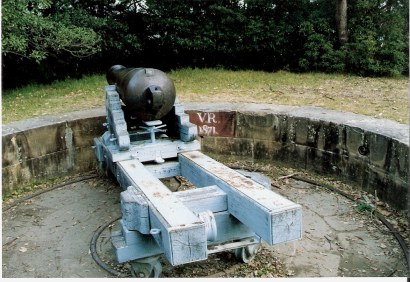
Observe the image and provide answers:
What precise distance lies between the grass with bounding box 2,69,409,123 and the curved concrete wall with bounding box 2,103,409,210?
69cm

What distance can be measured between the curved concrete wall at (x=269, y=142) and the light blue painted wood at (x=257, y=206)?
1804mm

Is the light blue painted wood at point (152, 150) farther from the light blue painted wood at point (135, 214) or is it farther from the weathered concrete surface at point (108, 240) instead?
the light blue painted wood at point (135, 214)

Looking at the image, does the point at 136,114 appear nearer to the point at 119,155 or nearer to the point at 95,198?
the point at 119,155

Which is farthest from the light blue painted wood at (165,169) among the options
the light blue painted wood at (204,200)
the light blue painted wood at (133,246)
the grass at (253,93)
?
the grass at (253,93)

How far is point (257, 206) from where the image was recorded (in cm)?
283

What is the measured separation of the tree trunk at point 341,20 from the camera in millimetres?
10414

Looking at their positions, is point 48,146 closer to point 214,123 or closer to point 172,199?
point 214,123

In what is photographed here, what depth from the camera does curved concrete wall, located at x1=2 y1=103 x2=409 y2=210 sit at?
4613mm

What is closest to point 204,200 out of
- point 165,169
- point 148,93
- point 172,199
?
point 172,199

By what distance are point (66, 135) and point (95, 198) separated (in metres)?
1.07

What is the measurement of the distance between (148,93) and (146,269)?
173 centimetres

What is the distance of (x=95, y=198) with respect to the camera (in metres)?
4.99

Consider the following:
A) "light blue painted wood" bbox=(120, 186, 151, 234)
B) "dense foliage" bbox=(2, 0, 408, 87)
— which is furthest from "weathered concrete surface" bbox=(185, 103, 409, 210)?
"dense foliage" bbox=(2, 0, 408, 87)

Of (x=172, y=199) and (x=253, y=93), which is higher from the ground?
(x=253, y=93)
